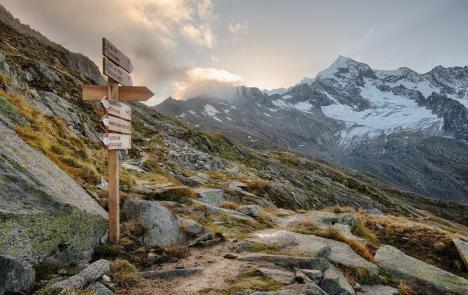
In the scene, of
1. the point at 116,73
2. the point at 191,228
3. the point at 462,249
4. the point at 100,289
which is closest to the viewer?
the point at 100,289

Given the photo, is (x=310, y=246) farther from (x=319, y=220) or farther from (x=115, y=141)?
(x=115, y=141)

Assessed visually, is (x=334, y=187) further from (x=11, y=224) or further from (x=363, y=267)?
(x=11, y=224)

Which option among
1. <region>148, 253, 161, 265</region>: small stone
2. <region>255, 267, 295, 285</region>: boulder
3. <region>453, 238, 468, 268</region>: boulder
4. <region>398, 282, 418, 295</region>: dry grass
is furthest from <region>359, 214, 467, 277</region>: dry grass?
<region>148, 253, 161, 265</region>: small stone

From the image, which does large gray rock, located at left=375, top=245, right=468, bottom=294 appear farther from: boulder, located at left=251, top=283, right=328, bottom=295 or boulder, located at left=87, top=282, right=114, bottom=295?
boulder, located at left=87, top=282, right=114, bottom=295

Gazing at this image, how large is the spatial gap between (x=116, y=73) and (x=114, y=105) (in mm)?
1132

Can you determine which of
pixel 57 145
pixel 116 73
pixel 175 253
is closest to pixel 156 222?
pixel 175 253

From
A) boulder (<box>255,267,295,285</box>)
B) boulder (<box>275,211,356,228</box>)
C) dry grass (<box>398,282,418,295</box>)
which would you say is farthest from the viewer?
boulder (<box>275,211,356,228</box>)

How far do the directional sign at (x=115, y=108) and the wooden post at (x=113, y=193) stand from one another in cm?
30

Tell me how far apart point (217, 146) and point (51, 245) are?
230ft

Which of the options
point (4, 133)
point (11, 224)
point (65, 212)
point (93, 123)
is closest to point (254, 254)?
point (65, 212)

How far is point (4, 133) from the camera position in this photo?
10.4 meters

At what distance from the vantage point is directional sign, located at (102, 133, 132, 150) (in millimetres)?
10391

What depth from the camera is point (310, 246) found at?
1331 cm

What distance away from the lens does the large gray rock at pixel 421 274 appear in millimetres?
12203
